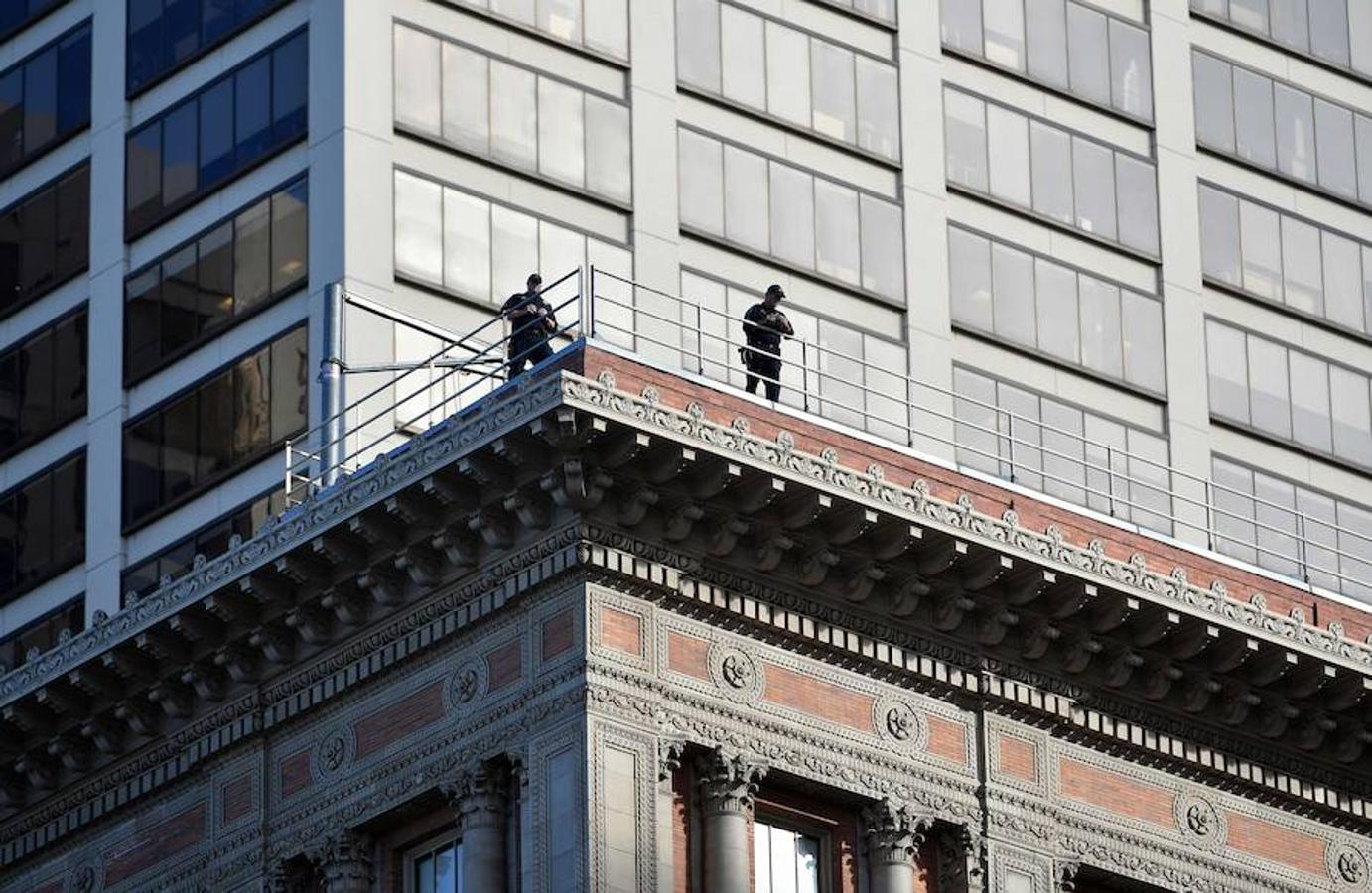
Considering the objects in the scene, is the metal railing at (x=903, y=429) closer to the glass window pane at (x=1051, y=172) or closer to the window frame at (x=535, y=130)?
the window frame at (x=535, y=130)

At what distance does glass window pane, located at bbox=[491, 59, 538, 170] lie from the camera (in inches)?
3878

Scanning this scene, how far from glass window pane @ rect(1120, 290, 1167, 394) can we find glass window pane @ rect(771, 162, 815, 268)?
9.11 metres

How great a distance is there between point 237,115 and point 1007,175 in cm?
1815

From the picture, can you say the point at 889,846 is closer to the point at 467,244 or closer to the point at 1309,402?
the point at 467,244

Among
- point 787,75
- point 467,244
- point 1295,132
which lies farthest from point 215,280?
point 1295,132

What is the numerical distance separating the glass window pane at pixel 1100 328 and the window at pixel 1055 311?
0.02 m

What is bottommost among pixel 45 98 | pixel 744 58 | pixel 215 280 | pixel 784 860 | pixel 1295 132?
pixel 784 860

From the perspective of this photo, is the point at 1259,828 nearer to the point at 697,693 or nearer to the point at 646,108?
the point at 697,693

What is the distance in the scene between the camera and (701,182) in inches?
4026

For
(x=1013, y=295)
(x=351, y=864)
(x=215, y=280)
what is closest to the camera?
(x=351, y=864)

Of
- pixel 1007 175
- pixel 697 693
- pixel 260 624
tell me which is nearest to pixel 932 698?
pixel 697 693

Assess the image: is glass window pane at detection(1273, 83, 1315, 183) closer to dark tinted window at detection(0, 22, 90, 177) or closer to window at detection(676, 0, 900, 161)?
window at detection(676, 0, 900, 161)

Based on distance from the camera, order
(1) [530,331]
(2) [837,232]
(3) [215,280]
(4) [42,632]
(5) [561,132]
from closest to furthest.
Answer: (1) [530,331], (3) [215,280], (5) [561,132], (4) [42,632], (2) [837,232]

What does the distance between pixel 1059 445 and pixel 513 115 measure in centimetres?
1443
